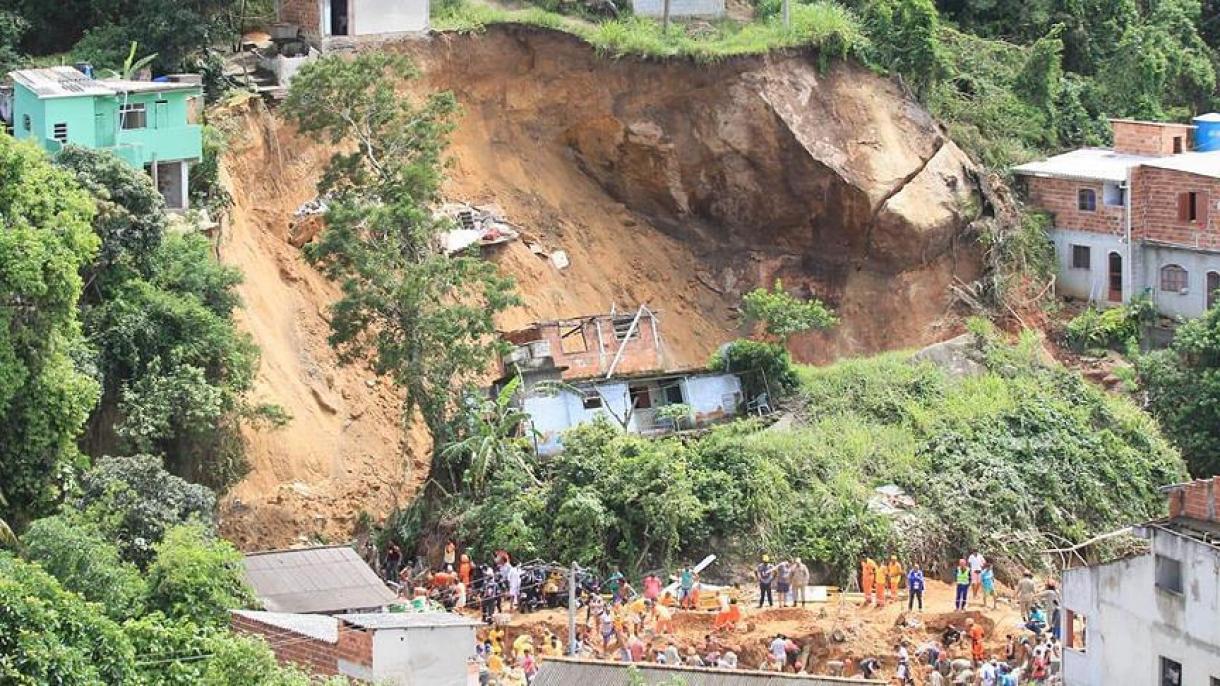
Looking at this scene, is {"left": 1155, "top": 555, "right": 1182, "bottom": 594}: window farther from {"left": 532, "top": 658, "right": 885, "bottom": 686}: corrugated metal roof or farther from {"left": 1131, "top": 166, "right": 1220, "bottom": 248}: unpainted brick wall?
{"left": 1131, "top": 166, "right": 1220, "bottom": 248}: unpainted brick wall

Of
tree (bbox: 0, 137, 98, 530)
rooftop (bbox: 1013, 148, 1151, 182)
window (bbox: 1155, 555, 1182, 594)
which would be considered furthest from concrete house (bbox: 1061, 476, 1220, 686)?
rooftop (bbox: 1013, 148, 1151, 182)

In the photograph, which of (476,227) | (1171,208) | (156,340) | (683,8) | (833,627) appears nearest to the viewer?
(833,627)

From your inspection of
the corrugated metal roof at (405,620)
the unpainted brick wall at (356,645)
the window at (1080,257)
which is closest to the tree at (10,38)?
the corrugated metal roof at (405,620)

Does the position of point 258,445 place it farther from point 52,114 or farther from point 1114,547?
point 1114,547

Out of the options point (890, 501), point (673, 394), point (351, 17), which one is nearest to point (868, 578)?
point (890, 501)

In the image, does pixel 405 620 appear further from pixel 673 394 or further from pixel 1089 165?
pixel 1089 165

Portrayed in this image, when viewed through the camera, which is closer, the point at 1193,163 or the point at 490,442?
the point at 490,442
